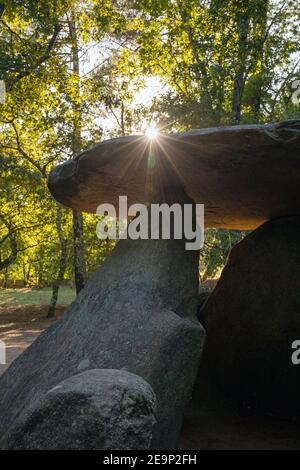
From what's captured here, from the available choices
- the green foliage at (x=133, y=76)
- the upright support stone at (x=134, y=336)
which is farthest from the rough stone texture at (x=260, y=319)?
the green foliage at (x=133, y=76)

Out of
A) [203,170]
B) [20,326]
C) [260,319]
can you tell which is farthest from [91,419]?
[20,326]

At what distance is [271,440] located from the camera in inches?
188

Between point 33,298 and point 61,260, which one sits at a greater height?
point 61,260

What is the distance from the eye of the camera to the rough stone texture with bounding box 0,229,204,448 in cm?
374

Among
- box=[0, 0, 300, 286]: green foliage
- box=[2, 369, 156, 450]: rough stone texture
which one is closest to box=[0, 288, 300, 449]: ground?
box=[2, 369, 156, 450]: rough stone texture

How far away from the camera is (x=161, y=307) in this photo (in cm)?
436

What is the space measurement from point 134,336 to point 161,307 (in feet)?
1.64

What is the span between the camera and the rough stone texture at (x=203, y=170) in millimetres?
4133

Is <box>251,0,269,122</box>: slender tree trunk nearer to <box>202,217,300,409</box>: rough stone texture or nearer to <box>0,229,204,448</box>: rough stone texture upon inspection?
<box>202,217,300,409</box>: rough stone texture

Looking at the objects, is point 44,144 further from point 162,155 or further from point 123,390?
point 123,390

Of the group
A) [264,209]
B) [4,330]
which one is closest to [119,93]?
[4,330]

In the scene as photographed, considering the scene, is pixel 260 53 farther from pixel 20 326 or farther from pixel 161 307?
pixel 161 307

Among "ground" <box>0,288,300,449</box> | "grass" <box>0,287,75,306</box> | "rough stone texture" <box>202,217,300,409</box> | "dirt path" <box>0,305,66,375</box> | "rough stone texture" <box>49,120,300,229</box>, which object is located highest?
"rough stone texture" <box>49,120,300,229</box>

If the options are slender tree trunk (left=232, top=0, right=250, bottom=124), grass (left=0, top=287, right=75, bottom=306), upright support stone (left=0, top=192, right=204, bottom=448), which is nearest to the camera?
upright support stone (left=0, top=192, right=204, bottom=448)
